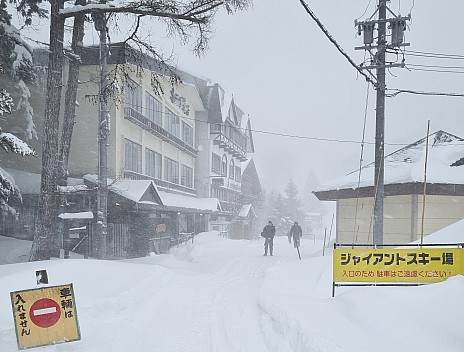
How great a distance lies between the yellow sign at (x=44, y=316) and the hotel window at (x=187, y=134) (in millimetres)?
24012

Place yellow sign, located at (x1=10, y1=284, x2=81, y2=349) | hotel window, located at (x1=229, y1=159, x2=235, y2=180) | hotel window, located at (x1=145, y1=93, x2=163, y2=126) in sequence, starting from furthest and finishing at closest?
hotel window, located at (x1=229, y1=159, x2=235, y2=180) → hotel window, located at (x1=145, y1=93, x2=163, y2=126) → yellow sign, located at (x1=10, y1=284, x2=81, y2=349)

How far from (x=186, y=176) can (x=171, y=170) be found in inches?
137

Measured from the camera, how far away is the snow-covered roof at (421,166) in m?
15.1

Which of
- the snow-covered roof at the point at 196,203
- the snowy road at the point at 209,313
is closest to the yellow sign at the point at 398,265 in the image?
the snowy road at the point at 209,313

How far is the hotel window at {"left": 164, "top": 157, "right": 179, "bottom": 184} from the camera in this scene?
25.7 meters

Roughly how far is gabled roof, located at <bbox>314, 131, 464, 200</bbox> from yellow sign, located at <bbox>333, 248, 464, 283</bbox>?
8.62 m

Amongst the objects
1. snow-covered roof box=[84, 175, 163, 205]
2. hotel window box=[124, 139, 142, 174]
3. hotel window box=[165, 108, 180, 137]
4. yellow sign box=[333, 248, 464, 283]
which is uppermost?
hotel window box=[165, 108, 180, 137]

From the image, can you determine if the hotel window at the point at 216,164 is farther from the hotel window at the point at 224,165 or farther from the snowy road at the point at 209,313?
the snowy road at the point at 209,313

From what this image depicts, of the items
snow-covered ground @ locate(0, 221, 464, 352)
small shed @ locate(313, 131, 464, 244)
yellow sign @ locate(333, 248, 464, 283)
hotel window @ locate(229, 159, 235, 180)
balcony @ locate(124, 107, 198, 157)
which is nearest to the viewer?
snow-covered ground @ locate(0, 221, 464, 352)

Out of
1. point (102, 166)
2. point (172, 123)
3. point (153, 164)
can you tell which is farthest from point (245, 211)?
point (102, 166)

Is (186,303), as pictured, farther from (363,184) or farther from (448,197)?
(448,197)

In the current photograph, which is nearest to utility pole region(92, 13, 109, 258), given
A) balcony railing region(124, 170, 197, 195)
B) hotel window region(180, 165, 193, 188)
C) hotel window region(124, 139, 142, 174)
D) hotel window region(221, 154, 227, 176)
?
balcony railing region(124, 170, 197, 195)

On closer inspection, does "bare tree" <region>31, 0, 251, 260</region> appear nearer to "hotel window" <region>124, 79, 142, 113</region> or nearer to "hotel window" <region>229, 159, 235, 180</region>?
"hotel window" <region>124, 79, 142, 113</region>

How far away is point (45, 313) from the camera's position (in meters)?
5.31
